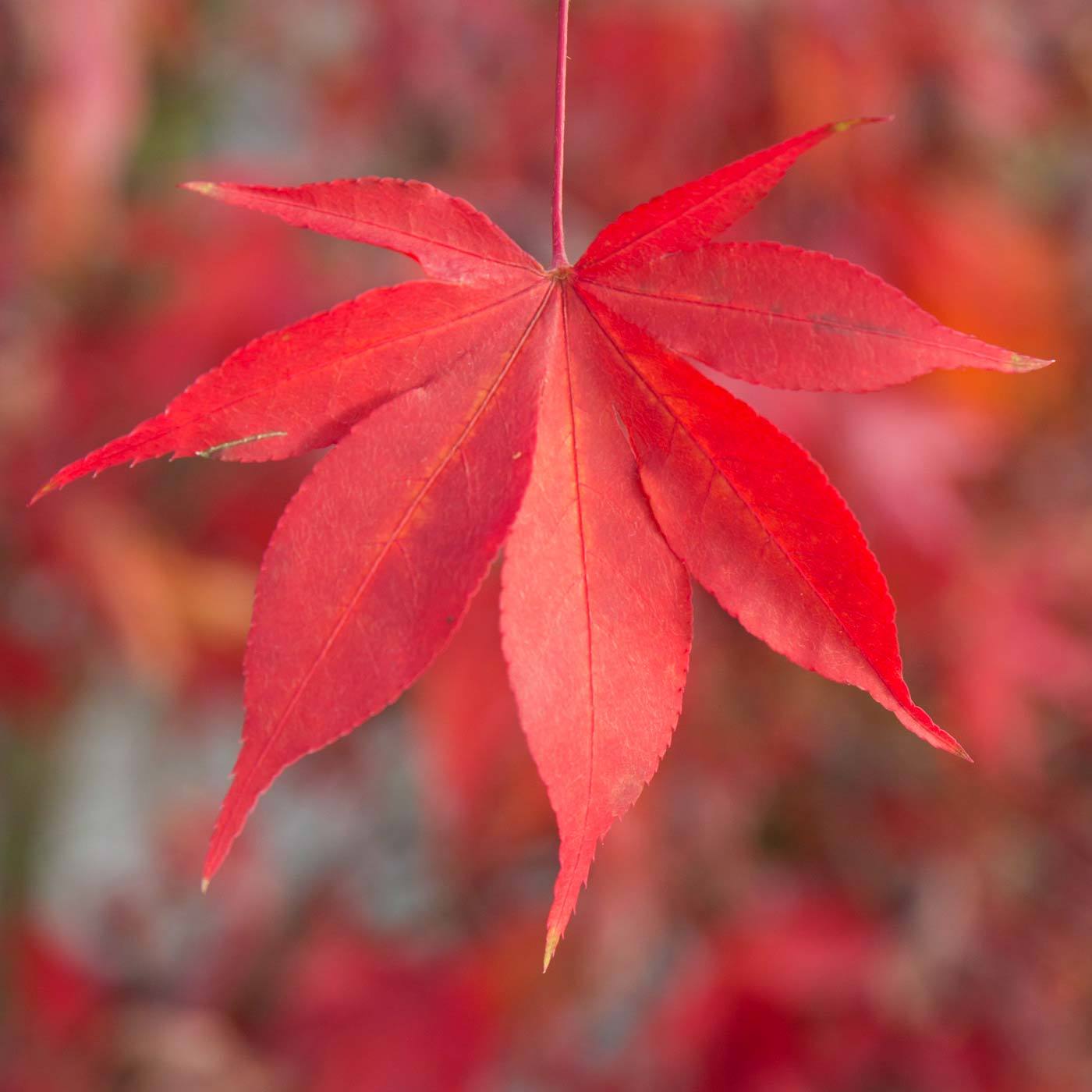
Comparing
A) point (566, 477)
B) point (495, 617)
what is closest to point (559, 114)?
point (566, 477)

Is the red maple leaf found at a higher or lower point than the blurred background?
higher

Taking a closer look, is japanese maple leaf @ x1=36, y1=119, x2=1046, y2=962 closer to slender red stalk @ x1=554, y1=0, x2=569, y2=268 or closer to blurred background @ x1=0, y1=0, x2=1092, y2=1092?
slender red stalk @ x1=554, y1=0, x2=569, y2=268

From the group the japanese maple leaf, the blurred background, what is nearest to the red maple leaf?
the japanese maple leaf

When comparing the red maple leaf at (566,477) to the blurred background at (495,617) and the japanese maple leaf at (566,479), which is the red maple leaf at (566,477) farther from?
the blurred background at (495,617)

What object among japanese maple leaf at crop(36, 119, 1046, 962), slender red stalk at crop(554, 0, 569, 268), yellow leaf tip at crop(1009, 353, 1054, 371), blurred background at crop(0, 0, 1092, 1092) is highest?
slender red stalk at crop(554, 0, 569, 268)

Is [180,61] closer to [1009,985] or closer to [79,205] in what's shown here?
[79,205]

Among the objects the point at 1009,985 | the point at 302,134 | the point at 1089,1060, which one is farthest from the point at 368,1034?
the point at 302,134

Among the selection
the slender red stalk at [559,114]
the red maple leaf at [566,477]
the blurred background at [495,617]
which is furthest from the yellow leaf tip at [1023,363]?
the blurred background at [495,617]

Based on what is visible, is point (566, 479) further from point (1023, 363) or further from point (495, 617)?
point (495, 617)
